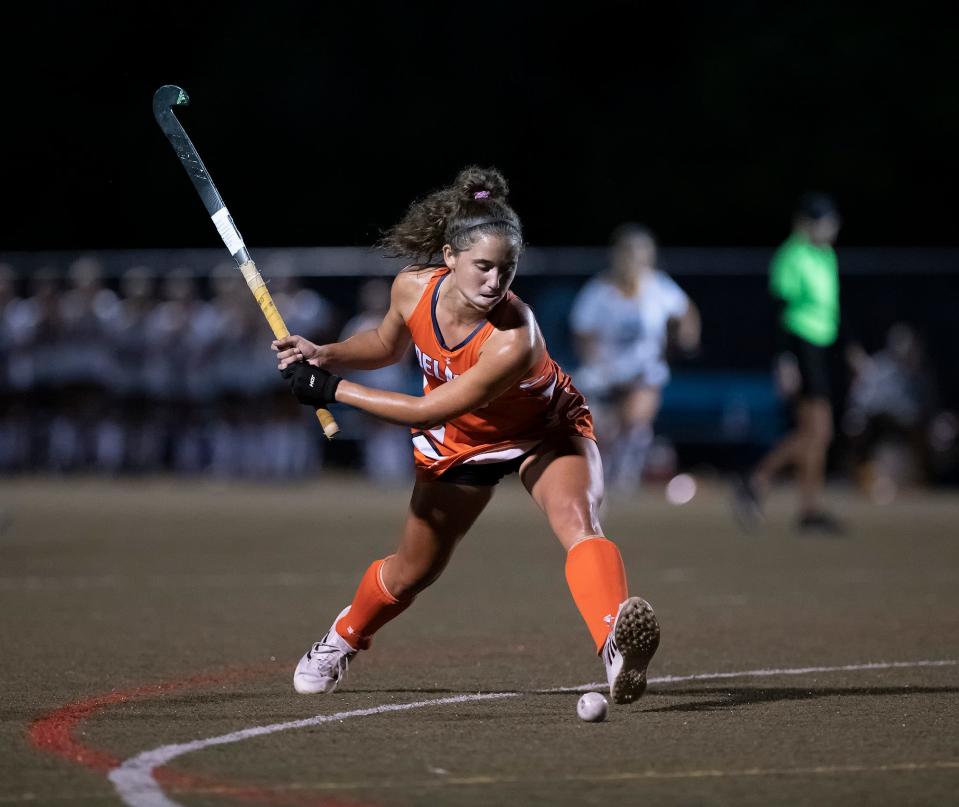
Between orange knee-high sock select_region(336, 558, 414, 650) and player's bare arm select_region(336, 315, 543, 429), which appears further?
orange knee-high sock select_region(336, 558, 414, 650)

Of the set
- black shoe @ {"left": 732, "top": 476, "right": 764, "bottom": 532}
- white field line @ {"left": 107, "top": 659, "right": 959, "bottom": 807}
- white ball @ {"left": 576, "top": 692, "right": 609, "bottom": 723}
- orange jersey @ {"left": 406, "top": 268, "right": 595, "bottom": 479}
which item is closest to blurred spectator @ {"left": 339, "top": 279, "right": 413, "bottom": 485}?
black shoe @ {"left": 732, "top": 476, "right": 764, "bottom": 532}

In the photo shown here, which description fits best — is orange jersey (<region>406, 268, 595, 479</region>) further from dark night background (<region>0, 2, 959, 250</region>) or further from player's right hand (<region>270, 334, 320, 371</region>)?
dark night background (<region>0, 2, 959, 250</region>)

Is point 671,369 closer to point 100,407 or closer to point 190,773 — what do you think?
point 100,407

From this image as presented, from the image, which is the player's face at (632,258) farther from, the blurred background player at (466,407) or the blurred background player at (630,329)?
the blurred background player at (466,407)

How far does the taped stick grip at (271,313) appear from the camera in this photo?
19.2ft

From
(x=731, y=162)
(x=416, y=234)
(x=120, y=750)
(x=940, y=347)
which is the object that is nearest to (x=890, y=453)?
(x=940, y=347)

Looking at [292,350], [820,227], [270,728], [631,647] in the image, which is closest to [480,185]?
[292,350]

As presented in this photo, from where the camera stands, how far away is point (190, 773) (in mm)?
4641

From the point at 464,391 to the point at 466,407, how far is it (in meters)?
0.06

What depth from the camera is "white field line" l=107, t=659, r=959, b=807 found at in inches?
173

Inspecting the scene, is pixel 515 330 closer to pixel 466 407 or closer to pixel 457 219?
pixel 466 407

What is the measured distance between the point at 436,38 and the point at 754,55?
538 cm

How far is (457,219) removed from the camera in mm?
5746

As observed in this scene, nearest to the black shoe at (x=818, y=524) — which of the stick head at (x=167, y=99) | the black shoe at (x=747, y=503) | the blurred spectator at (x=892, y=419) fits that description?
the black shoe at (x=747, y=503)
